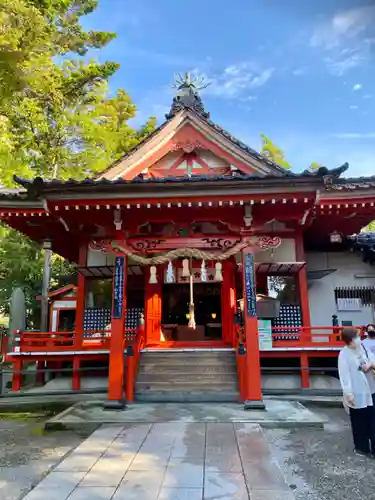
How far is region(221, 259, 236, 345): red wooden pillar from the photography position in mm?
10766

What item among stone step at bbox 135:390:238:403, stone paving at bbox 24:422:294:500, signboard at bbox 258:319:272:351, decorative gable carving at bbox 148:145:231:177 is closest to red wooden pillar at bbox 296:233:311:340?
signboard at bbox 258:319:272:351

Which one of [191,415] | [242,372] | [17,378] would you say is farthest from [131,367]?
[17,378]

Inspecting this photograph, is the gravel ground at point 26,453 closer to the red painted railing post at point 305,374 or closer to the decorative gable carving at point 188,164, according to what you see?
the red painted railing post at point 305,374

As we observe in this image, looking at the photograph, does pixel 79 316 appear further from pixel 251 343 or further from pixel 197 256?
pixel 251 343

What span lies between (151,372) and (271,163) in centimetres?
749

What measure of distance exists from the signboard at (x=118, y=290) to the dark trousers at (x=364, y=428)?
5105 millimetres

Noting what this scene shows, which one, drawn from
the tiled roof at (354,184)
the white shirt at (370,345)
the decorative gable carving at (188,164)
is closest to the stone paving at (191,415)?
the white shirt at (370,345)

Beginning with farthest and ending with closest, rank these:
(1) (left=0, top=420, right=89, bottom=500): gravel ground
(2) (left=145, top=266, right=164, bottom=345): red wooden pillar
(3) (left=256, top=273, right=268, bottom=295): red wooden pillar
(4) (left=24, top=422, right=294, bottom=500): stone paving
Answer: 1. (3) (left=256, top=273, right=268, bottom=295): red wooden pillar
2. (2) (left=145, top=266, right=164, bottom=345): red wooden pillar
3. (1) (left=0, top=420, right=89, bottom=500): gravel ground
4. (4) (left=24, top=422, right=294, bottom=500): stone paving

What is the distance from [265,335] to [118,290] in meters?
4.16

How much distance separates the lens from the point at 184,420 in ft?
21.9

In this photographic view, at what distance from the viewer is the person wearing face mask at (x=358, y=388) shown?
15.9ft

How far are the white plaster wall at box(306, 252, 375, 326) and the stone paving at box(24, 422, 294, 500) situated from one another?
6.33 meters

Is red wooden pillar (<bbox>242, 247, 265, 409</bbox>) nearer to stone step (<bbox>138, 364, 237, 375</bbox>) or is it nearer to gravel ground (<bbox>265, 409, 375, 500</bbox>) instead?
stone step (<bbox>138, 364, 237, 375</bbox>)

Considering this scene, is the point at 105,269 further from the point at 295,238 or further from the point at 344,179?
the point at 344,179
